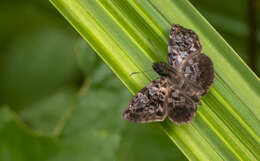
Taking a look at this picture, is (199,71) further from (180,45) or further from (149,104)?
(149,104)

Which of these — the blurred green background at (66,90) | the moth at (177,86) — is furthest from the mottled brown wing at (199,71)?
the blurred green background at (66,90)

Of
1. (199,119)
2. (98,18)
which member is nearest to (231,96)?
(199,119)

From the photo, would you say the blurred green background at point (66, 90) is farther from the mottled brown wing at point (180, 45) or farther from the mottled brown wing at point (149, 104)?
the mottled brown wing at point (180, 45)

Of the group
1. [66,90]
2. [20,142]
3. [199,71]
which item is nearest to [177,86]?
[199,71]

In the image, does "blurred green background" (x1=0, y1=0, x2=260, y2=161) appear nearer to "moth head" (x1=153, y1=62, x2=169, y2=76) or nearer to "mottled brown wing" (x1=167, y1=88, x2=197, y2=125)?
"mottled brown wing" (x1=167, y1=88, x2=197, y2=125)

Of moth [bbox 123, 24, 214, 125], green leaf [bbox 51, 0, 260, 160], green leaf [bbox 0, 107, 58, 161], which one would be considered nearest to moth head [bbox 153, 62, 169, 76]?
moth [bbox 123, 24, 214, 125]

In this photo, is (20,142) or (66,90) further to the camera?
(66,90)

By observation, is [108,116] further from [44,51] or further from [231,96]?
[44,51]
